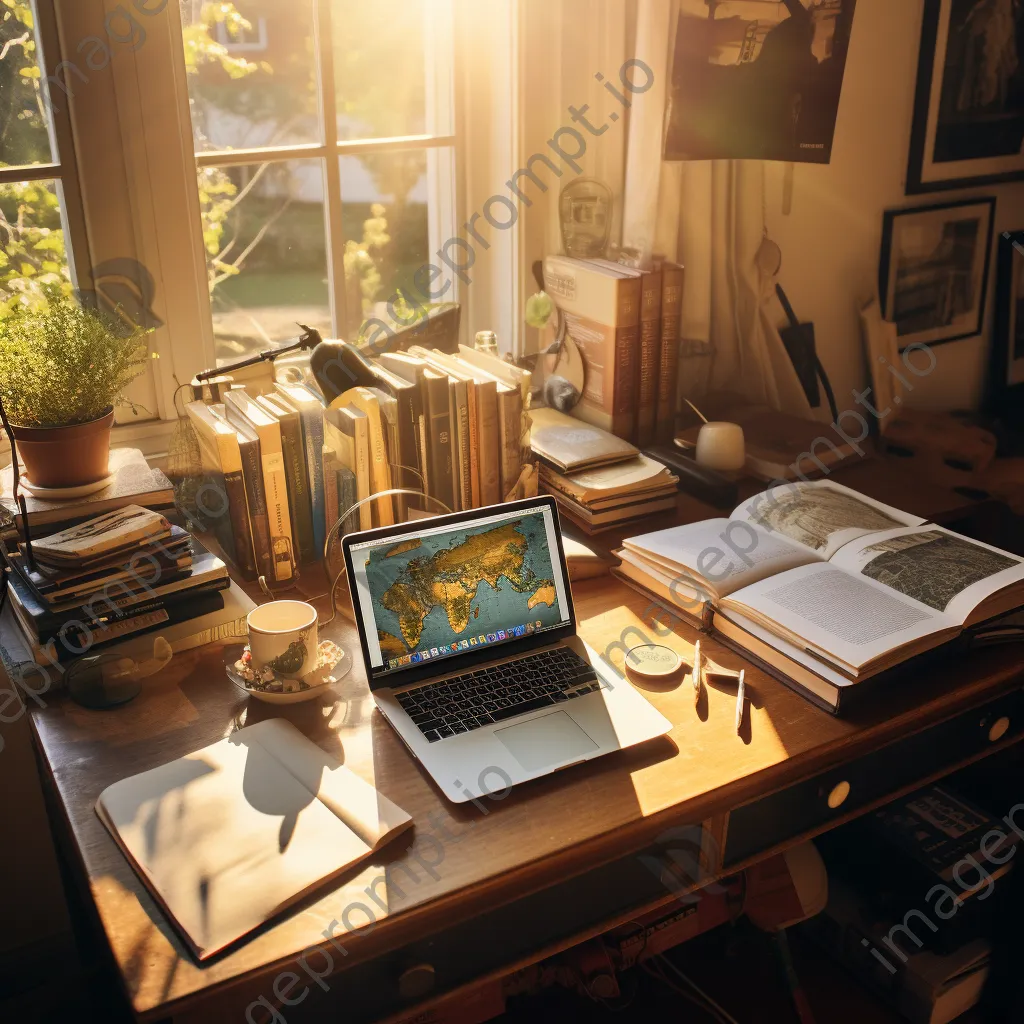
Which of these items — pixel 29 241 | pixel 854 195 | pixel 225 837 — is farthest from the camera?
pixel 854 195

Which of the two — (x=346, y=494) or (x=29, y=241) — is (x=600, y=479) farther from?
(x=29, y=241)

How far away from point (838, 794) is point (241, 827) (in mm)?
721

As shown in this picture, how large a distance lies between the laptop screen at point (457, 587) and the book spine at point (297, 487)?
0.29m

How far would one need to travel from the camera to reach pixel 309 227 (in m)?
1.74

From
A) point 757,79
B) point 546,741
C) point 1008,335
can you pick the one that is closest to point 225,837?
point 546,741

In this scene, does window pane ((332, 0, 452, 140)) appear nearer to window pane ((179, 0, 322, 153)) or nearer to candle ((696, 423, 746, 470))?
window pane ((179, 0, 322, 153))

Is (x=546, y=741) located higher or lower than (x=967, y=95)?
lower

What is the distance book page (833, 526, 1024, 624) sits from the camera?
1.29 m

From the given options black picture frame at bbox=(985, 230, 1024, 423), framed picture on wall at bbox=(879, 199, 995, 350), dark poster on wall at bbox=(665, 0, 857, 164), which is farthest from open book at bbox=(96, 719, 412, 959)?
black picture frame at bbox=(985, 230, 1024, 423)

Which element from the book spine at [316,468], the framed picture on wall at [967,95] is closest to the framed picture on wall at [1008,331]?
the framed picture on wall at [967,95]

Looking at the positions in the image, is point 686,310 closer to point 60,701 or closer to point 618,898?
point 618,898

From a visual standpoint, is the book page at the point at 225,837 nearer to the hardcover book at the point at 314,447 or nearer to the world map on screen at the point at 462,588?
the world map on screen at the point at 462,588

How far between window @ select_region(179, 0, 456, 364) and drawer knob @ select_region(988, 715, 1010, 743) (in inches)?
47.4

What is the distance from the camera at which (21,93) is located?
140 centimetres
